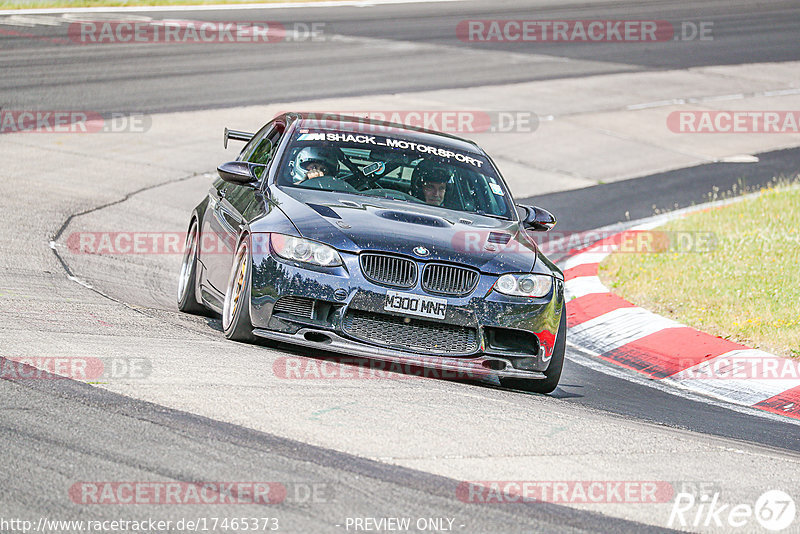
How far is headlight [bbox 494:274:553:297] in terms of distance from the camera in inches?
280

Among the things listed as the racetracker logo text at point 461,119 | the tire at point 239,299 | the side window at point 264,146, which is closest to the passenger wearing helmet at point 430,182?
the side window at point 264,146

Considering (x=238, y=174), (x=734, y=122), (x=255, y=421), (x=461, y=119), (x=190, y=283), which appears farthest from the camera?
(x=734, y=122)

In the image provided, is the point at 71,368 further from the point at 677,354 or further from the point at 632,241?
the point at 632,241

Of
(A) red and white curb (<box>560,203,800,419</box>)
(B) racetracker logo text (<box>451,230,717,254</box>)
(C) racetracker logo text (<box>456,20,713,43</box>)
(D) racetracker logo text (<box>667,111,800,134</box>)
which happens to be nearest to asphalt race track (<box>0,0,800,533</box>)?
(A) red and white curb (<box>560,203,800,419</box>)

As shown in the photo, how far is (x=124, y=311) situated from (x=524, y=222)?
283cm

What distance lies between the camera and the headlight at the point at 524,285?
7102mm

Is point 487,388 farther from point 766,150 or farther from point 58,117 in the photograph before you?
point 766,150

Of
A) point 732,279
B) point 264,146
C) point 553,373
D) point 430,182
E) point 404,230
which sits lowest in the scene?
point 553,373

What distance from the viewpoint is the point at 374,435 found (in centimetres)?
521

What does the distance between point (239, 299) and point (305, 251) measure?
1.85 ft

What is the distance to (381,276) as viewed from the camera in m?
6.92

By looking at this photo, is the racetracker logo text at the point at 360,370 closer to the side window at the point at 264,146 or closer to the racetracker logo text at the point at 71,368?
the racetracker logo text at the point at 71,368

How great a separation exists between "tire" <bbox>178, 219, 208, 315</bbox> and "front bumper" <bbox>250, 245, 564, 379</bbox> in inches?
70.5

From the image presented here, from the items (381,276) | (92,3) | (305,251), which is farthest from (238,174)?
(92,3)
